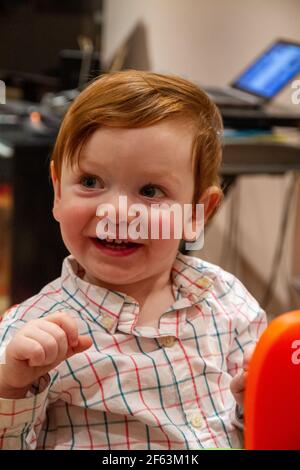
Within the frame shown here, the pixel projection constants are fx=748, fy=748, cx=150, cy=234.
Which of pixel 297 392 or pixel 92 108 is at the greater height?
pixel 92 108

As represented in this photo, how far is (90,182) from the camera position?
22.3 inches

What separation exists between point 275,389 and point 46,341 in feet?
0.59

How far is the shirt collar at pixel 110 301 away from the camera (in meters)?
0.59

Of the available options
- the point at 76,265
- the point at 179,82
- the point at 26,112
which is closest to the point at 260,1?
the point at 179,82

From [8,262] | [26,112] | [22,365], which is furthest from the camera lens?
[26,112]

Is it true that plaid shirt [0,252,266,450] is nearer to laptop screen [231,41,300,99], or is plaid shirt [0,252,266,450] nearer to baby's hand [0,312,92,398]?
baby's hand [0,312,92,398]

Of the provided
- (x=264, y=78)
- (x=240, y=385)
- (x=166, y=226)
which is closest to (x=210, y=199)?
(x=166, y=226)

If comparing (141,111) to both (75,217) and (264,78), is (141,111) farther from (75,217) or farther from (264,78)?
(264,78)

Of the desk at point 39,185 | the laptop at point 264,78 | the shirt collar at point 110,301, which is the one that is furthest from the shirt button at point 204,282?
the laptop at point 264,78

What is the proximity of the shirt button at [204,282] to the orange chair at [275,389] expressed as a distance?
9 centimetres

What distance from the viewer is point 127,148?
54 centimetres

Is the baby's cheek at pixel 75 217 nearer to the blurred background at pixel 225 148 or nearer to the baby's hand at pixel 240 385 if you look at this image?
the blurred background at pixel 225 148

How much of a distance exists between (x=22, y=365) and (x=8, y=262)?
365 mm

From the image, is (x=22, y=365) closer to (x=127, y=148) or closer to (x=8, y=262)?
(x=127, y=148)
